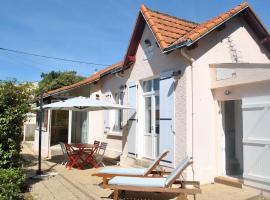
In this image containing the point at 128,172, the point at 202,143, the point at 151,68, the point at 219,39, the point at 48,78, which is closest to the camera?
the point at 128,172

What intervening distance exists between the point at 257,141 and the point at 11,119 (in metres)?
6.07

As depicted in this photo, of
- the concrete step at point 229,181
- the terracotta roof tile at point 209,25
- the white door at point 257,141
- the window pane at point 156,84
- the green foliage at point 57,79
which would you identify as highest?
the green foliage at point 57,79

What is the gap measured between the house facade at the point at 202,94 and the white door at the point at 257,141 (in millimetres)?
25

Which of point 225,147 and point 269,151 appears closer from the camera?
point 269,151

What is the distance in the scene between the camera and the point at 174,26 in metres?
10.8

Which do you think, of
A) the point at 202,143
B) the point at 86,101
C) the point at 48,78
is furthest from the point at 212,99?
the point at 48,78

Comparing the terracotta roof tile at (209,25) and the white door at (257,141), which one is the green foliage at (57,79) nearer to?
the terracotta roof tile at (209,25)

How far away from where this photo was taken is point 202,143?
8.51 metres

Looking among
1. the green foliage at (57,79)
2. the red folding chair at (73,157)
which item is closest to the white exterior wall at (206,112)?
the red folding chair at (73,157)

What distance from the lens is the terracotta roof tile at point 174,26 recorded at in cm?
880

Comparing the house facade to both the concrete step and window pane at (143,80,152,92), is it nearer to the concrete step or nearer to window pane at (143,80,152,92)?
window pane at (143,80,152,92)

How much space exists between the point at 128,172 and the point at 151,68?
4.23 m

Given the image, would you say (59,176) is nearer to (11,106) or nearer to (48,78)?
(11,106)

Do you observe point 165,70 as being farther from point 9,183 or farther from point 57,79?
point 57,79
